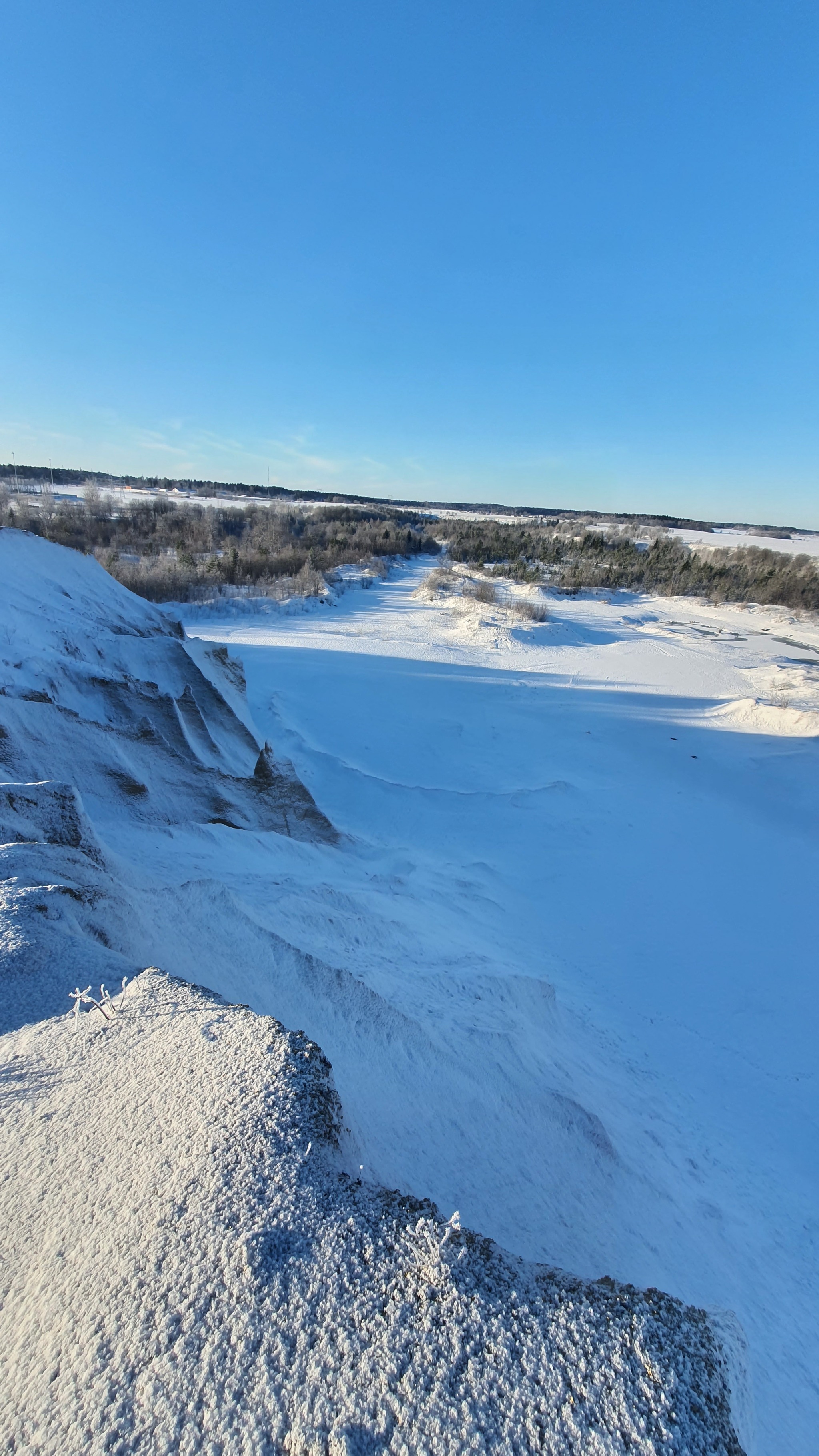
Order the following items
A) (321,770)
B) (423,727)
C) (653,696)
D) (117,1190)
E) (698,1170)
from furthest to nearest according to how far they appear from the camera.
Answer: (653,696), (423,727), (321,770), (698,1170), (117,1190)

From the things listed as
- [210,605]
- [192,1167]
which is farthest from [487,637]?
[192,1167]

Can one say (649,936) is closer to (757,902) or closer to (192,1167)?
(757,902)

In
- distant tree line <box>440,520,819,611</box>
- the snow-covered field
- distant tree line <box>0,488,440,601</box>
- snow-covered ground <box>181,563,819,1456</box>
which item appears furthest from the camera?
distant tree line <box>440,520,819,611</box>

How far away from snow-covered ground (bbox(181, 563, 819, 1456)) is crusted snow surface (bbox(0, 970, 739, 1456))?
711 millimetres

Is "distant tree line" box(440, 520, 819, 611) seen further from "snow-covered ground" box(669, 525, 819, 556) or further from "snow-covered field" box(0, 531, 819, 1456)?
"snow-covered field" box(0, 531, 819, 1456)

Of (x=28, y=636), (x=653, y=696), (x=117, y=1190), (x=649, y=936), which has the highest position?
(x=28, y=636)

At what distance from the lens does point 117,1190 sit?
1603mm

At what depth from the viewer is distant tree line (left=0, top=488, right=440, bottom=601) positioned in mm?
22734

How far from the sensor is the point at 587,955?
5852mm

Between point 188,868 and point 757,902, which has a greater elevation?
point 188,868

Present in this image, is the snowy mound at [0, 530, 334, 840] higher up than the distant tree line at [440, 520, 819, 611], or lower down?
lower down

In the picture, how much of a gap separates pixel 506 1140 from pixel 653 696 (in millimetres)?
12539

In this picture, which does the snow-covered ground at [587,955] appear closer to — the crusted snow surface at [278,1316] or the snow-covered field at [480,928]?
the snow-covered field at [480,928]

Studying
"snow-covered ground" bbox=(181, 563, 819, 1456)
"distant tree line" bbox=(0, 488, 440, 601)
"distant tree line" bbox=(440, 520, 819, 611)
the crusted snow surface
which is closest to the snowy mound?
"snow-covered ground" bbox=(181, 563, 819, 1456)
